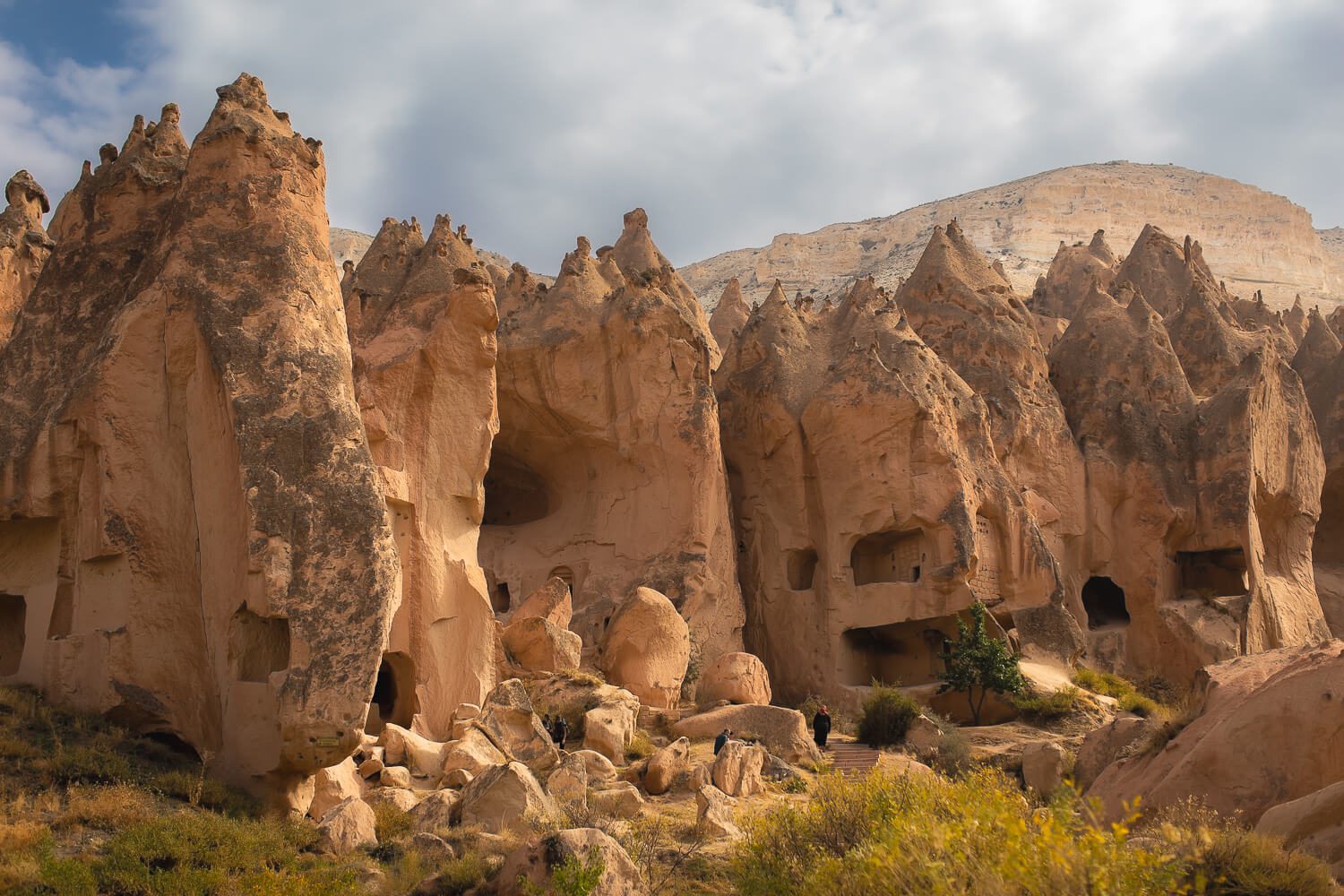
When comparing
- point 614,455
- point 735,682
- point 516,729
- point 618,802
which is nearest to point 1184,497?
point 614,455

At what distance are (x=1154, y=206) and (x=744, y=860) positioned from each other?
335 feet

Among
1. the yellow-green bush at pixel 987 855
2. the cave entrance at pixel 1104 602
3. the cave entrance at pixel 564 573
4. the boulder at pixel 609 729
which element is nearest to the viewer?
the yellow-green bush at pixel 987 855

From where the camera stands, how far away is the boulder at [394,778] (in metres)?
12.4

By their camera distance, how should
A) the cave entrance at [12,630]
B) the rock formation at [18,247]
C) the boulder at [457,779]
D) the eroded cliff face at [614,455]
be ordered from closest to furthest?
the boulder at [457,779], the cave entrance at [12,630], the rock formation at [18,247], the eroded cliff face at [614,455]

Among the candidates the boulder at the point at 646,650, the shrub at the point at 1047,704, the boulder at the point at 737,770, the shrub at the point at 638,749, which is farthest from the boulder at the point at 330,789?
the shrub at the point at 1047,704

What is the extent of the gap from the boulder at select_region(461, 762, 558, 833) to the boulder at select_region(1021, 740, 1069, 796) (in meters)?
6.57

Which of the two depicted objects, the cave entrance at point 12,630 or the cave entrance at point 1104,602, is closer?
the cave entrance at point 12,630

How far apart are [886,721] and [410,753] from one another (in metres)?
8.01

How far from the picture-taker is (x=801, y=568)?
25.4 m

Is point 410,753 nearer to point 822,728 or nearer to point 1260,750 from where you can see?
point 822,728

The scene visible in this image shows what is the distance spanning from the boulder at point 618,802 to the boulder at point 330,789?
2.30 m

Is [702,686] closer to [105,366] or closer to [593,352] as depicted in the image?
[593,352]

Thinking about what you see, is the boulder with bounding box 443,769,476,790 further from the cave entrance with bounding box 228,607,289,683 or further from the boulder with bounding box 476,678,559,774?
the cave entrance with bounding box 228,607,289,683

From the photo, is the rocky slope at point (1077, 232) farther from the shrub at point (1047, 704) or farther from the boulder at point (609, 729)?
the boulder at point (609, 729)
